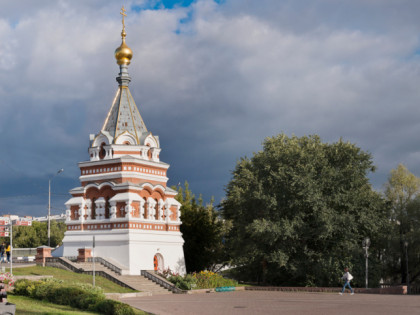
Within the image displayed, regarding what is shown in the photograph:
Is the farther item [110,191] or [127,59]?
[127,59]

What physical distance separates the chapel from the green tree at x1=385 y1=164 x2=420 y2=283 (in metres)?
14.7

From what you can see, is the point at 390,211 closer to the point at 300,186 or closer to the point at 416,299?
the point at 300,186

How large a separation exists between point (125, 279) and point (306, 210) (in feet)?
39.7

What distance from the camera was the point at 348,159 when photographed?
34.1 m

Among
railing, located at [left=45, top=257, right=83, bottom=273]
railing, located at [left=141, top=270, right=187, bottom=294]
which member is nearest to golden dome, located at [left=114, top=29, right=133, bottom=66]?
railing, located at [left=45, top=257, right=83, bottom=273]

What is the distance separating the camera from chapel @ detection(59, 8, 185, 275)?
32.7 meters

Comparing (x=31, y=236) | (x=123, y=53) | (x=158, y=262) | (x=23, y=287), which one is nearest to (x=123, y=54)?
(x=123, y=53)

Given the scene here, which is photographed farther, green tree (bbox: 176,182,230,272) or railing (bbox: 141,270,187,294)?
green tree (bbox: 176,182,230,272)

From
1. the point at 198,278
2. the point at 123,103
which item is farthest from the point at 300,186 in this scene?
the point at 123,103

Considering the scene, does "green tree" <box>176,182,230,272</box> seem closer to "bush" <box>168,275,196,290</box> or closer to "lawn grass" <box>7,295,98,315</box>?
"bush" <box>168,275,196,290</box>

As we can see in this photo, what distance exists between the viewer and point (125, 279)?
29484mm

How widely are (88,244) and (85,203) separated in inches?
108

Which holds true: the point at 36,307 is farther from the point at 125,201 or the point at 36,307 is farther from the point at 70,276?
the point at 125,201

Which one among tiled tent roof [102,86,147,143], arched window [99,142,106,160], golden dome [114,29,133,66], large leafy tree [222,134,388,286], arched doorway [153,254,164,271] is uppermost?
golden dome [114,29,133,66]
